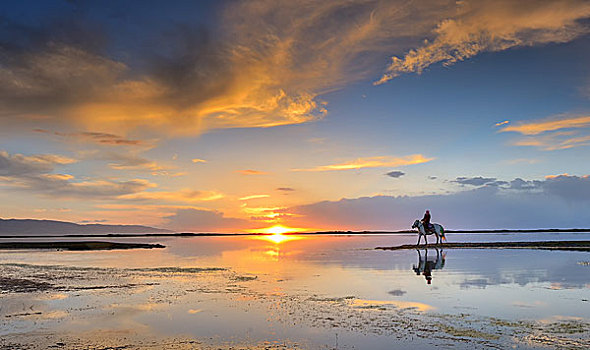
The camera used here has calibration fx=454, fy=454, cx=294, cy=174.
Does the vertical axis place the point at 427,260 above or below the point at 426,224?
below

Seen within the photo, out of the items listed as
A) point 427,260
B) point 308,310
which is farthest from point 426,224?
point 308,310

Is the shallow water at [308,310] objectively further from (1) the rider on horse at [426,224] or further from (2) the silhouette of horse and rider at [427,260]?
(1) the rider on horse at [426,224]

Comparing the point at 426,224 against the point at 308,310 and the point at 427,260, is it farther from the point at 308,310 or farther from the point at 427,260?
the point at 308,310

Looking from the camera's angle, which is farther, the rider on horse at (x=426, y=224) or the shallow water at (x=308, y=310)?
the rider on horse at (x=426, y=224)

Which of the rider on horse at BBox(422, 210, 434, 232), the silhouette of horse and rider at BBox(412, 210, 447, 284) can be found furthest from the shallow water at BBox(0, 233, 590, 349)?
the rider on horse at BBox(422, 210, 434, 232)

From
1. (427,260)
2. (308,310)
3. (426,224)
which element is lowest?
(308,310)

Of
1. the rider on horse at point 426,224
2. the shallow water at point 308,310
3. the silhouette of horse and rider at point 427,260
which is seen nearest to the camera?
the shallow water at point 308,310

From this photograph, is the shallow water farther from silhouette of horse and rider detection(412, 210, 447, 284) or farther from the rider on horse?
the rider on horse

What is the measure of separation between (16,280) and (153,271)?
984cm

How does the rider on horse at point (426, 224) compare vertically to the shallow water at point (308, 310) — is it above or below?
above

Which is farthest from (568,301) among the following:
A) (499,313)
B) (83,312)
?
(83,312)

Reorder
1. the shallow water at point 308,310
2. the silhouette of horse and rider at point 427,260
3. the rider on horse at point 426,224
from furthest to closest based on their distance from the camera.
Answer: the rider on horse at point 426,224 → the silhouette of horse and rider at point 427,260 → the shallow water at point 308,310

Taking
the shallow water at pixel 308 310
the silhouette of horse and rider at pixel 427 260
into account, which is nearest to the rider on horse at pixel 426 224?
the silhouette of horse and rider at pixel 427 260

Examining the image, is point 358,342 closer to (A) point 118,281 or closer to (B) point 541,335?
(B) point 541,335
